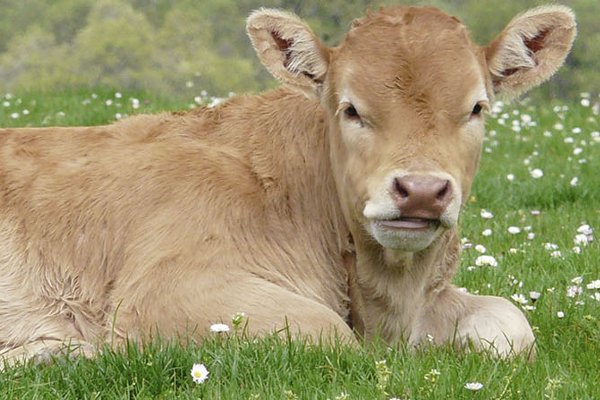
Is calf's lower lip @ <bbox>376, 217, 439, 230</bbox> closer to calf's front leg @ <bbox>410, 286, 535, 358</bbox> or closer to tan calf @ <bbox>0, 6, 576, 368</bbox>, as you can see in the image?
tan calf @ <bbox>0, 6, 576, 368</bbox>

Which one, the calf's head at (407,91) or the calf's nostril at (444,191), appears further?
the calf's head at (407,91)

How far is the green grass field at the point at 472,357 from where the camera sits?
4434 millimetres

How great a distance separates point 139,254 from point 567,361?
2121 mm

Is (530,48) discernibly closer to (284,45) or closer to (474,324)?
(284,45)

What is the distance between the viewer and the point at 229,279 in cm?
543

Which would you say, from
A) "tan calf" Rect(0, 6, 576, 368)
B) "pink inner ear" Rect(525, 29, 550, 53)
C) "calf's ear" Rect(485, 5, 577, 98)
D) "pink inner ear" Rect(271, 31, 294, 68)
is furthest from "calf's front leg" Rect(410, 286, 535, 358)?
"pink inner ear" Rect(271, 31, 294, 68)

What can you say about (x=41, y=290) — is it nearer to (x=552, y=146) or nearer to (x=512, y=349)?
(x=512, y=349)

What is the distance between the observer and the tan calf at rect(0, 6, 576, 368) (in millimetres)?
5270

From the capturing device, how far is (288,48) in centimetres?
573

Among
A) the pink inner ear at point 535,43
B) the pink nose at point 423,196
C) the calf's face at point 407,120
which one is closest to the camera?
the pink nose at point 423,196

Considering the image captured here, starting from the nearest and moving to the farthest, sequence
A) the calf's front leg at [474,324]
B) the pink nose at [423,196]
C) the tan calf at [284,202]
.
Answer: the pink nose at [423,196]
the tan calf at [284,202]
the calf's front leg at [474,324]

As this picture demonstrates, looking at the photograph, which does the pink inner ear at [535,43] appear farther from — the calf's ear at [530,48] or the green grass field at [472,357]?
the green grass field at [472,357]

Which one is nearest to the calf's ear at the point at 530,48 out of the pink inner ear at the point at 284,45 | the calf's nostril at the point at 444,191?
the pink inner ear at the point at 284,45

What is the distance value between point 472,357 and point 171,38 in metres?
46.9
